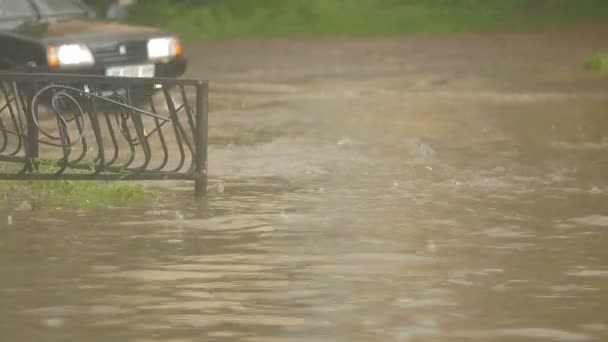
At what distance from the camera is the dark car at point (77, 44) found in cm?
1559

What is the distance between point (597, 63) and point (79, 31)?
793cm

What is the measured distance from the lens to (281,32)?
28781 millimetres

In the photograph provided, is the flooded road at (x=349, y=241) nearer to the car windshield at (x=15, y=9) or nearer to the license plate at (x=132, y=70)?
the license plate at (x=132, y=70)

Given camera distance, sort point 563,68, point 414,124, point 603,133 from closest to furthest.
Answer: point 603,133 → point 414,124 → point 563,68

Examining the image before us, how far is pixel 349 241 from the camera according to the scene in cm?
880

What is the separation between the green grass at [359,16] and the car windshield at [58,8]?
11.1m

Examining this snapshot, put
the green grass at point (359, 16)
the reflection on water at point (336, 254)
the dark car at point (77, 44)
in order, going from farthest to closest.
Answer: the green grass at point (359, 16) → the dark car at point (77, 44) → the reflection on water at point (336, 254)

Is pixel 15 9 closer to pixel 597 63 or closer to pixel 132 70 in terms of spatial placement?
pixel 132 70

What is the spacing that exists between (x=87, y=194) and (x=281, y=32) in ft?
60.6

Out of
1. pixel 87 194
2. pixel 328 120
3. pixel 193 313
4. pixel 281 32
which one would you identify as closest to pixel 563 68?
pixel 328 120

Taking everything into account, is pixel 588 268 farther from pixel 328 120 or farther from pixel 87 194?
pixel 328 120

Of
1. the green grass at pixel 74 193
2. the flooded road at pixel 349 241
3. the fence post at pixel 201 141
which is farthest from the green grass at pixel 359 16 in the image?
the fence post at pixel 201 141

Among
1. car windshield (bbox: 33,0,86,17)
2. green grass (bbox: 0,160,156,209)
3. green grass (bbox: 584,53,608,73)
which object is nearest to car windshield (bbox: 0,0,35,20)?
car windshield (bbox: 33,0,86,17)

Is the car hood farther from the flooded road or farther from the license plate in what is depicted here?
the flooded road
